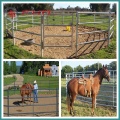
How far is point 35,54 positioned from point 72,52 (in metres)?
1.09

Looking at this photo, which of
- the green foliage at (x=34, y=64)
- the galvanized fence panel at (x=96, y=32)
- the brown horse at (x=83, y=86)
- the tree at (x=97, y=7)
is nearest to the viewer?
the brown horse at (x=83, y=86)

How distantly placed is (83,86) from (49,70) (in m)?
1.12

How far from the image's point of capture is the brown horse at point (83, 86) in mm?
5786

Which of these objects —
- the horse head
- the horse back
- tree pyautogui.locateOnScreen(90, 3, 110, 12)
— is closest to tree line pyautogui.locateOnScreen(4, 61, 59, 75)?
the horse back

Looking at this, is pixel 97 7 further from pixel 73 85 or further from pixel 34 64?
pixel 73 85

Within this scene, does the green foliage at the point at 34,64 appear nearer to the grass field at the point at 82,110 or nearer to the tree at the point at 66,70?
the tree at the point at 66,70

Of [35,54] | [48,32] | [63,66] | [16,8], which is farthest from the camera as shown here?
[48,32]

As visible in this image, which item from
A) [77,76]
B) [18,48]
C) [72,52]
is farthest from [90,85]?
[18,48]

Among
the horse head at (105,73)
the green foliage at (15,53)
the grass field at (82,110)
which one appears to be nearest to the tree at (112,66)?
the horse head at (105,73)

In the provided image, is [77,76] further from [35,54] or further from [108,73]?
[35,54]

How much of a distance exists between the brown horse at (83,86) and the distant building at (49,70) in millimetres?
545

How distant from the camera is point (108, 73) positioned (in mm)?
5891

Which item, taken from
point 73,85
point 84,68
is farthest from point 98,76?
point 73,85

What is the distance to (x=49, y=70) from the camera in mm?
6398
